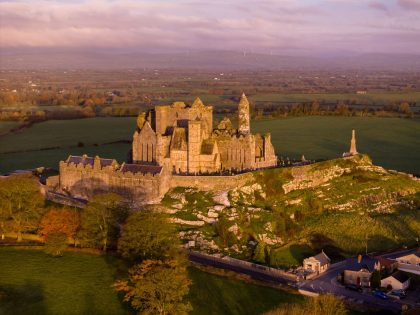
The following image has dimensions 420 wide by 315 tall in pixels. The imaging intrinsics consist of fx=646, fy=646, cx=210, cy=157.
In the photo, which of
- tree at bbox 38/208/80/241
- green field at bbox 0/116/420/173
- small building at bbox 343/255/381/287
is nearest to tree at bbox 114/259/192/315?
tree at bbox 38/208/80/241

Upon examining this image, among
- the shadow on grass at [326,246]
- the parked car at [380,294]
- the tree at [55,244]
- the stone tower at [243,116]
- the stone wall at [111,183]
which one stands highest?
the stone tower at [243,116]

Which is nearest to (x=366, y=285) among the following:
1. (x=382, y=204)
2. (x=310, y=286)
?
(x=310, y=286)

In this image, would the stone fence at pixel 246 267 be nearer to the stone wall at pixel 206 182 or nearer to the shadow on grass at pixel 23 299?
the stone wall at pixel 206 182

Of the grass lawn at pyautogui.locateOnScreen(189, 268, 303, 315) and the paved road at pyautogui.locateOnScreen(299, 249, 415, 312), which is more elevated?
the grass lawn at pyautogui.locateOnScreen(189, 268, 303, 315)

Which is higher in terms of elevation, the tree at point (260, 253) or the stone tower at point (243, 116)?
the stone tower at point (243, 116)

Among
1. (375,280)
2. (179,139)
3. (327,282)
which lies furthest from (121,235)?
(375,280)

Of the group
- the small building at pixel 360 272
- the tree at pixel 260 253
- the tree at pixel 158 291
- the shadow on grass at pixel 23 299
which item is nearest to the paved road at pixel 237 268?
the tree at pixel 260 253

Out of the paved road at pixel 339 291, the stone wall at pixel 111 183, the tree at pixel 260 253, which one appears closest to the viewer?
the paved road at pixel 339 291

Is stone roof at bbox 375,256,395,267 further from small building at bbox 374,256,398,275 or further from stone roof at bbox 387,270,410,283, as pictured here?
stone roof at bbox 387,270,410,283
